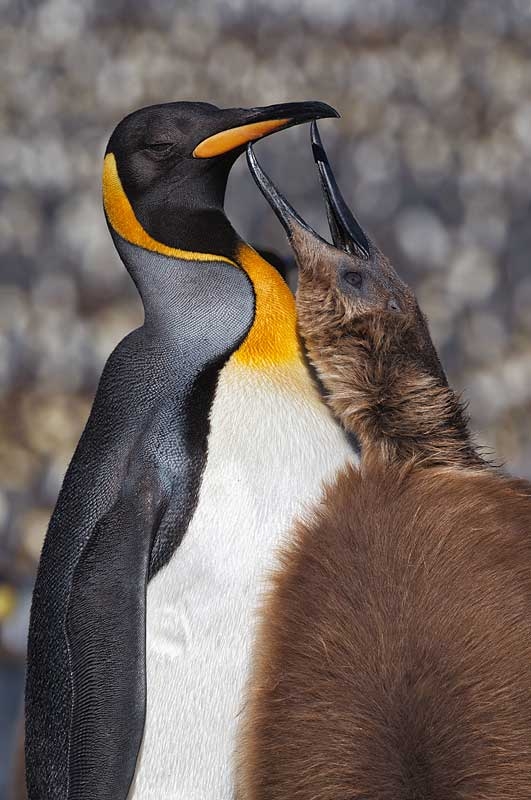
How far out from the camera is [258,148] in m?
2.32

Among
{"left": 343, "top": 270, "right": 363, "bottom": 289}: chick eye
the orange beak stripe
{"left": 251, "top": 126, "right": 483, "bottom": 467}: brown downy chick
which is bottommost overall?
{"left": 251, "top": 126, "right": 483, "bottom": 467}: brown downy chick

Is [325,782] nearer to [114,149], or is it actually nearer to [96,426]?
[96,426]

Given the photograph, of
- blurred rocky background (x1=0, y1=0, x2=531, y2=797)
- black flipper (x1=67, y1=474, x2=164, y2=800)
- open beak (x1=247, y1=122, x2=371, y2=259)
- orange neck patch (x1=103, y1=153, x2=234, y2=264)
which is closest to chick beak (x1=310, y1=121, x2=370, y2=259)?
open beak (x1=247, y1=122, x2=371, y2=259)

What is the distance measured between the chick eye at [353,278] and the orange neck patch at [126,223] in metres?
0.14

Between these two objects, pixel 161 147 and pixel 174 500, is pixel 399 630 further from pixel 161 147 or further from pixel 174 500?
pixel 161 147

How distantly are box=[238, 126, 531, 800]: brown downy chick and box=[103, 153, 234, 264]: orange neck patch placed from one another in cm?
24

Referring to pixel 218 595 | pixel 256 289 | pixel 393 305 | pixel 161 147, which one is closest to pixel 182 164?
pixel 161 147

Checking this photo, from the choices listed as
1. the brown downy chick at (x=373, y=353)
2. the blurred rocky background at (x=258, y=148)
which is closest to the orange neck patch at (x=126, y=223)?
the brown downy chick at (x=373, y=353)

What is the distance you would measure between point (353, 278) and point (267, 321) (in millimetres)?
107

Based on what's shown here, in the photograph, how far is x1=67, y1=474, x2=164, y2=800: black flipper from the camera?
1.11 metres

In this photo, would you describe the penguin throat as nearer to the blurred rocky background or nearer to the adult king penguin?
→ the adult king penguin

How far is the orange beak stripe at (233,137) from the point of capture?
1.22 metres

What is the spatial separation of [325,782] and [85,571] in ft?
1.11

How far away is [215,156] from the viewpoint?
4.06 feet
